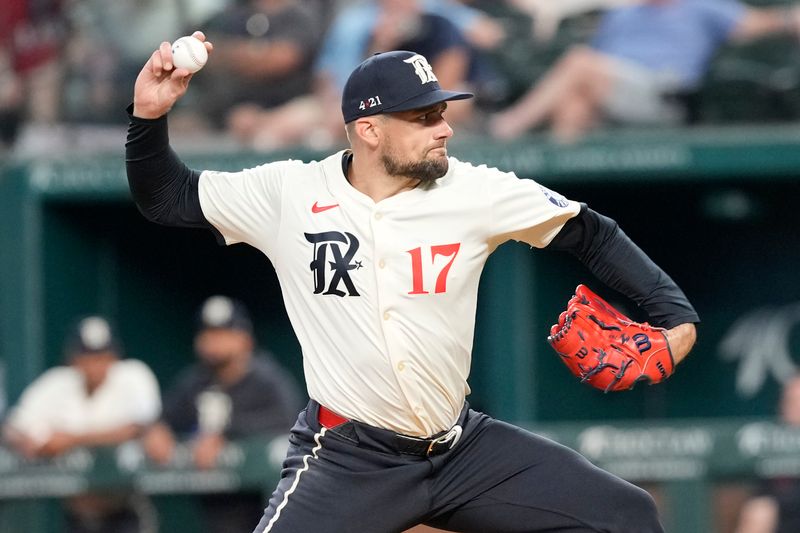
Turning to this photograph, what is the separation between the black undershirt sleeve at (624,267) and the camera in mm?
4219

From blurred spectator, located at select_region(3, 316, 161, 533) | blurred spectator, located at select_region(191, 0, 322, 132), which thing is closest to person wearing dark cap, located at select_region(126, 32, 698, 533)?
blurred spectator, located at select_region(3, 316, 161, 533)

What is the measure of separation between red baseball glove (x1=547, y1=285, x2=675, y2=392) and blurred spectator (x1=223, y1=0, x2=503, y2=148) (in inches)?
164

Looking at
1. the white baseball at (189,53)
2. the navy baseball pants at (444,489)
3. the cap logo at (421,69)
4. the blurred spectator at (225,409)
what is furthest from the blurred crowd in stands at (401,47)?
the navy baseball pants at (444,489)

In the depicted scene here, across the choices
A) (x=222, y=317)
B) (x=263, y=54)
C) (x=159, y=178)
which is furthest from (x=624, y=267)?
(x=263, y=54)

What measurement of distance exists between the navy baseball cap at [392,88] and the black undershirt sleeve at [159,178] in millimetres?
517

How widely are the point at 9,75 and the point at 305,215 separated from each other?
236 inches

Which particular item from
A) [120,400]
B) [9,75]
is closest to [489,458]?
[120,400]

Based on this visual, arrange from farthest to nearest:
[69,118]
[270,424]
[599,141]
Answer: [69,118], [599,141], [270,424]

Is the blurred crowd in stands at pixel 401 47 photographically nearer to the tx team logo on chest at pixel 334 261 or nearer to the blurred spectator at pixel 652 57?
the blurred spectator at pixel 652 57

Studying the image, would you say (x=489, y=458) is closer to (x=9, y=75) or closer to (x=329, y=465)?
(x=329, y=465)

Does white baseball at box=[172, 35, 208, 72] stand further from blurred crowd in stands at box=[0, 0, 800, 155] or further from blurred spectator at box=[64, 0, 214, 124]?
blurred spectator at box=[64, 0, 214, 124]

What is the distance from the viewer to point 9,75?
9.62 metres

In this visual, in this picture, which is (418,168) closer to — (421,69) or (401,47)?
(421,69)

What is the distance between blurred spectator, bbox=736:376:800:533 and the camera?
22.4 ft
